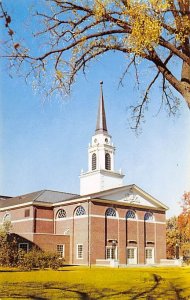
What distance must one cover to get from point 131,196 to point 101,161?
16.8 feet

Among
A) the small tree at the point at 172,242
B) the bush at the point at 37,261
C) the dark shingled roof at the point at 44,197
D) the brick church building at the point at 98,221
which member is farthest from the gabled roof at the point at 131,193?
the bush at the point at 37,261

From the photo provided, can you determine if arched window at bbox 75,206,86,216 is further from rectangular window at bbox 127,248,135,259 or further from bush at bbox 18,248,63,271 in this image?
bush at bbox 18,248,63,271

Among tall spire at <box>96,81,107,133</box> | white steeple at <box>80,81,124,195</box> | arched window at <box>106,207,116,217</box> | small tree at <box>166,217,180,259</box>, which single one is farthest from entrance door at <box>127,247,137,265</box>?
tall spire at <box>96,81,107,133</box>

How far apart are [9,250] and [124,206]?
13602 mm

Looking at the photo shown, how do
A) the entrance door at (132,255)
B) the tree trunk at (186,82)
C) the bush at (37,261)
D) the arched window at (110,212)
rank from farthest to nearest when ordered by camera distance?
the entrance door at (132,255), the arched window at (110,212), the bush at (37,261), the tree trunk at (186,82)

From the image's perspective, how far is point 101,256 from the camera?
3178cm

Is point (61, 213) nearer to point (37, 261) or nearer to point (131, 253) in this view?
point (131, 253)

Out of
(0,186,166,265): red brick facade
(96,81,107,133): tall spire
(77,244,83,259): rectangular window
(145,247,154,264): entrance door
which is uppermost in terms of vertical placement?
(96,81,107,133): tall spire

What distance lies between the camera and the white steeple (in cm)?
3812

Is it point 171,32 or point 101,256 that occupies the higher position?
point 171,32

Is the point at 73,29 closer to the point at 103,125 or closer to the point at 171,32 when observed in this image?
the point at 171,32

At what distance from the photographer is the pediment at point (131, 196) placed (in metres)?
32.9

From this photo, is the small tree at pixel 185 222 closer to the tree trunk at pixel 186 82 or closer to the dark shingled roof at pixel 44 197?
the dark shingled roof at pixel 44 197

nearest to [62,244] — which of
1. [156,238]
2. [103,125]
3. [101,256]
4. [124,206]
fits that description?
[101,256]
